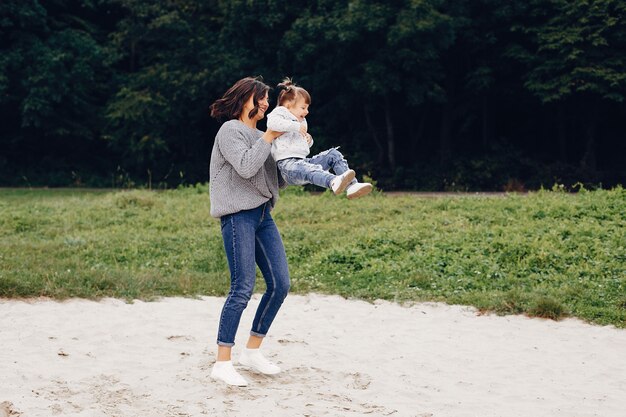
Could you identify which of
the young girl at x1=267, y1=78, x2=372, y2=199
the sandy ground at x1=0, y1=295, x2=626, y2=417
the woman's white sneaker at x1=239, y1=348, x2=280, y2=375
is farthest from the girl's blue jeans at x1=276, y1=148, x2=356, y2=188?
the sandy ground at x1=0, y1=295, x2=626, y2=417

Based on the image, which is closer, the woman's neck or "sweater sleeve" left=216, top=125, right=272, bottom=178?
"sweater sleeve" left=216, top=125, right=272, bottom=178

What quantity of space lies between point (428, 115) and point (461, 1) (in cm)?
580

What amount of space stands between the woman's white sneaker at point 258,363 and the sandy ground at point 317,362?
68mm

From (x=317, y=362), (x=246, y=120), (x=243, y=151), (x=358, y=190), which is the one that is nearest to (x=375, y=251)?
(x=317, y=362)

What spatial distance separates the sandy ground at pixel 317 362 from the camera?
5.35 metres

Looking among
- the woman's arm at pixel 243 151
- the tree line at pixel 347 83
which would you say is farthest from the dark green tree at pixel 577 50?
the woman's arm at pixel 243 151

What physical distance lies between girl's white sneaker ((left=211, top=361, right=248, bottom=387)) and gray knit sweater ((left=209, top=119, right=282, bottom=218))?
1.08m

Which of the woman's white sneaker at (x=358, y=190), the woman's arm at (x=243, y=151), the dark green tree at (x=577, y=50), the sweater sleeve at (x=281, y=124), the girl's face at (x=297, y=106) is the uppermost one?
the dark green tree at (x=577, y=50)

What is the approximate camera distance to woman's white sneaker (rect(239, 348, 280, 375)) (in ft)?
19.6

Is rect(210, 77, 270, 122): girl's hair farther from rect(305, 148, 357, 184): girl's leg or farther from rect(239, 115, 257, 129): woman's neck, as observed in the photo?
rect(305, 148, 357, 184): girl's leg

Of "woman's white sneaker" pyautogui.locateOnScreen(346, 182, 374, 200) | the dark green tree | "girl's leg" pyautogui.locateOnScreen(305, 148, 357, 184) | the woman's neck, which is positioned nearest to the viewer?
"woman's white sneaker" pyautogui.locateOnScreen(346, 182, 374, 200)

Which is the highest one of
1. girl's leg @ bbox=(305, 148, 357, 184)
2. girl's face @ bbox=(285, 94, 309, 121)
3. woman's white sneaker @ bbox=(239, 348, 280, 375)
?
girl's face @ bbox=(285, 94, 309, 121)

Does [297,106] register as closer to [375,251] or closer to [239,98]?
[239,98]

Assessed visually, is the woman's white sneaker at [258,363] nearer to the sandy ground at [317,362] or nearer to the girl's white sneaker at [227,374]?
the sandy ground at [317,362]
